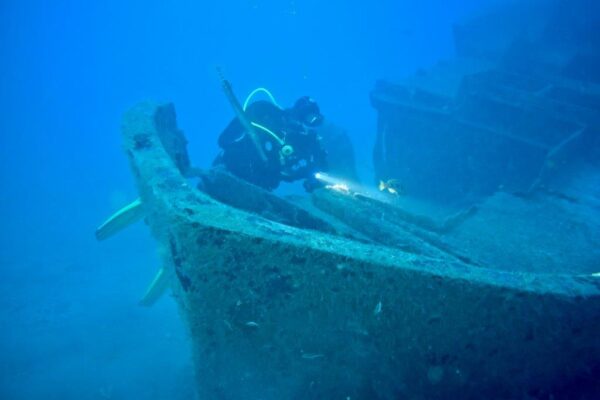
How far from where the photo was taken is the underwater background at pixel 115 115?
10180 mm

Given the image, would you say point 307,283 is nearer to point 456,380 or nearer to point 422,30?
point 456,380

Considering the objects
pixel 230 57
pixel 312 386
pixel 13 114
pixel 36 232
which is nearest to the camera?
pixel 312 386

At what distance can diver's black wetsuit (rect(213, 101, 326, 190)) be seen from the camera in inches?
178

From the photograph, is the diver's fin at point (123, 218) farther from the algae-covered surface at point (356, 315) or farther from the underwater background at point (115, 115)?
the underwater background at point (115, 115)

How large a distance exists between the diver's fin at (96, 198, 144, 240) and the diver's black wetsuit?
141cm

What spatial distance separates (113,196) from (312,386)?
95.0 ft

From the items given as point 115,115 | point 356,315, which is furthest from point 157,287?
point 115,115

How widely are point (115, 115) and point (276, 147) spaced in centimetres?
9440

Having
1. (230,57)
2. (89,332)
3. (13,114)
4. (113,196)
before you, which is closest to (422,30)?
(230,57)

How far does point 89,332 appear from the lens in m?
11.2

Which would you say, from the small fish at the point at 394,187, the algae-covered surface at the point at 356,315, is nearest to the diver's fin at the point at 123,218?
the algae-covered surface at the point at 356,315

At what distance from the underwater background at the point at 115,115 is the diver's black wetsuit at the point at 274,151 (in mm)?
4711

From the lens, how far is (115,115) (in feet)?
284

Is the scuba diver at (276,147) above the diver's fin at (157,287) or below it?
above
